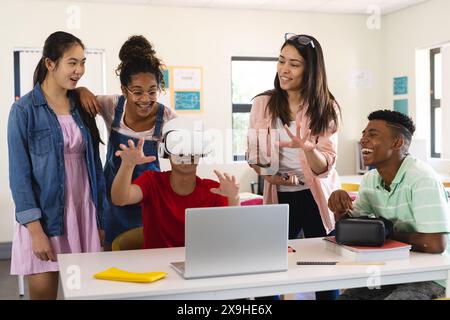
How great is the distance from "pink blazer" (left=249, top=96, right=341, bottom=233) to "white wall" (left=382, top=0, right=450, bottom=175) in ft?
11.0

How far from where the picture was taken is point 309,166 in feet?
7.58

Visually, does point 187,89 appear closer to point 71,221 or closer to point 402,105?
point 402,105

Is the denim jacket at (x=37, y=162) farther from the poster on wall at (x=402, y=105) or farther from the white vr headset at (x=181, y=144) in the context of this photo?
the poster on wall at (x=402, y=105)

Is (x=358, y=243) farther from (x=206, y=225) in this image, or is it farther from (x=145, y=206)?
(x=145, y=206)

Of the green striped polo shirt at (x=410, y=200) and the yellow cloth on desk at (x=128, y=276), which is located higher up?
the green striped polo shirt at (x=410, y=200)

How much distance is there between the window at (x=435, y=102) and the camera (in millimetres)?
5683

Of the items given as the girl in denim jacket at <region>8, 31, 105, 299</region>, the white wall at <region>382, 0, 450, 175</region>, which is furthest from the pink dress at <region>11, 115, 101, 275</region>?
the white wall at <region>382, 0, 450, 175</region>

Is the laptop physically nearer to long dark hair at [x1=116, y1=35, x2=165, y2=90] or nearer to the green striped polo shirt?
the green striped polo shirt

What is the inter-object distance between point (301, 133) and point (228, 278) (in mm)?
936

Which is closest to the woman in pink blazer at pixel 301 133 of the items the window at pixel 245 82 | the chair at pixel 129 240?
the chair at pixel 129 240

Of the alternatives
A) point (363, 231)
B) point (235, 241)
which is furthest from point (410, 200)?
point (235, 241)

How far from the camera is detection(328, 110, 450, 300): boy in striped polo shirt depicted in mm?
1885

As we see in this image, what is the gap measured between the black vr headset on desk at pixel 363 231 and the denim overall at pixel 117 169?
0.87 m
